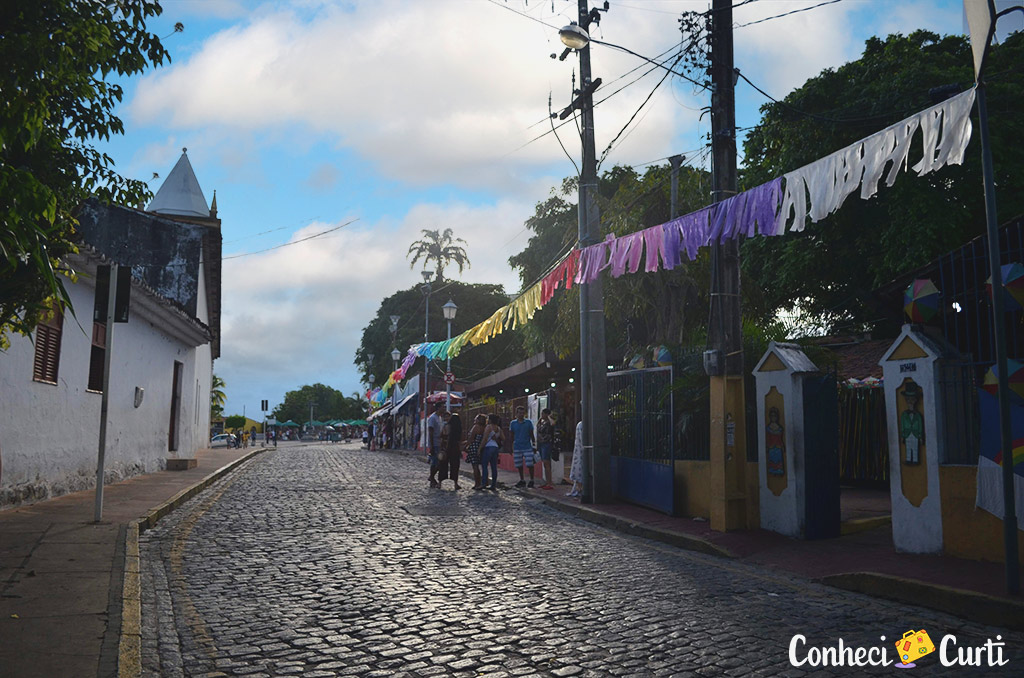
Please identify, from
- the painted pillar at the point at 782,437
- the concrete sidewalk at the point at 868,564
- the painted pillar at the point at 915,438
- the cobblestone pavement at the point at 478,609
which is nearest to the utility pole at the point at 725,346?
the painted pillar at the point at 782,437

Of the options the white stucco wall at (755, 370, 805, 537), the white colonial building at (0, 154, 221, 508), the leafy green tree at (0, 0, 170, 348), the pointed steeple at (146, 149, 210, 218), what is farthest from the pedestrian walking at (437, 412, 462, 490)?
the pointed steeple at (146, 149, 210, 218)

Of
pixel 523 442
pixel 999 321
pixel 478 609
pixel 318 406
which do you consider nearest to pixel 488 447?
pixel 523 442

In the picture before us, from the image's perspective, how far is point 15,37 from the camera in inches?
241

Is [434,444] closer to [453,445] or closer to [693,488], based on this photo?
[453,445]

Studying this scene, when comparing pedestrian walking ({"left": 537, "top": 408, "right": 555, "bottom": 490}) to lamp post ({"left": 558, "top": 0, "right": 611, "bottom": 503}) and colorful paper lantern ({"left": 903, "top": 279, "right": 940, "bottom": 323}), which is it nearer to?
lamp post ({"left": 558, "top": 0, "right": 611, "bottom": 503})

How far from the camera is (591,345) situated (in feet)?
47.0

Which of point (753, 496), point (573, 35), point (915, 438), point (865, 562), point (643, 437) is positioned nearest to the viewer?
point (865, 562)

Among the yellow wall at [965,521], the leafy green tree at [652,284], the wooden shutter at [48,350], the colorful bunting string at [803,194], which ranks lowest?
the yellow wall at [965,521]

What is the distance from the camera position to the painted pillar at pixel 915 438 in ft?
26.8

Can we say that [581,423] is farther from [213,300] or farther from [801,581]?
[213,300]

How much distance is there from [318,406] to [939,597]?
117 meters

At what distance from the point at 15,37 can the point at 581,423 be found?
1053 cm

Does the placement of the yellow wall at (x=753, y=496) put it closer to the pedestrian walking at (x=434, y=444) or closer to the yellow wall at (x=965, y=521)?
the yellow wall at (x=965, y=521)

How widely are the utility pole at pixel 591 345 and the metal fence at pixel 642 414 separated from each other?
1.32ft
